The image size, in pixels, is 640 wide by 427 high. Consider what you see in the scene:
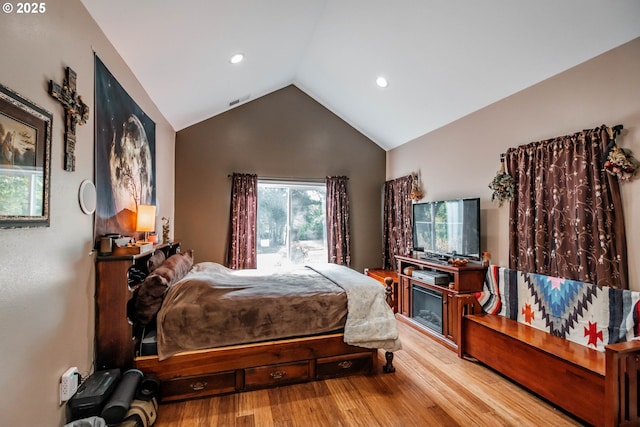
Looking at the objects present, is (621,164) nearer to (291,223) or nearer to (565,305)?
(565,305)

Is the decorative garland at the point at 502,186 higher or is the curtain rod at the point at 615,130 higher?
the curtain rod at the point at 615,130

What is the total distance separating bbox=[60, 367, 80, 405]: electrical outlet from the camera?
1633mm

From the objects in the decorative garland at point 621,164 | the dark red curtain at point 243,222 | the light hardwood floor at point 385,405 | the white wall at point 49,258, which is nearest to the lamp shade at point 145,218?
the white wall at point 49,258

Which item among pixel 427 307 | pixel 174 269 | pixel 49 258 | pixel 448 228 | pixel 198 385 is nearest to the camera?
pixel 49 258

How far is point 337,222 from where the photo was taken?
502 cm

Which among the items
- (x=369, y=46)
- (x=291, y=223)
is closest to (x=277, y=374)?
(x=291, y=223)

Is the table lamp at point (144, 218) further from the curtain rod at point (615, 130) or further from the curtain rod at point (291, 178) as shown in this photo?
the curtain rod at point (615, 130)

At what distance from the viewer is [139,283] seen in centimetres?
234

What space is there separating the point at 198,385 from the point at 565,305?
2.95 m

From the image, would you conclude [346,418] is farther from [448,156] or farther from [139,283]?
[448,156]

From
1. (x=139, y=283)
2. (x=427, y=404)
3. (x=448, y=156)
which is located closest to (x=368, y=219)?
(x=448, y=156)

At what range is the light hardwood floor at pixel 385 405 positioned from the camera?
2.04 meters

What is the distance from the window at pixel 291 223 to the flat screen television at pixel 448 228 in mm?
1672

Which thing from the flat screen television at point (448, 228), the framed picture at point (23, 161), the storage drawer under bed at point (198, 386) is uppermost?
the framed picture at point (23, 161)
